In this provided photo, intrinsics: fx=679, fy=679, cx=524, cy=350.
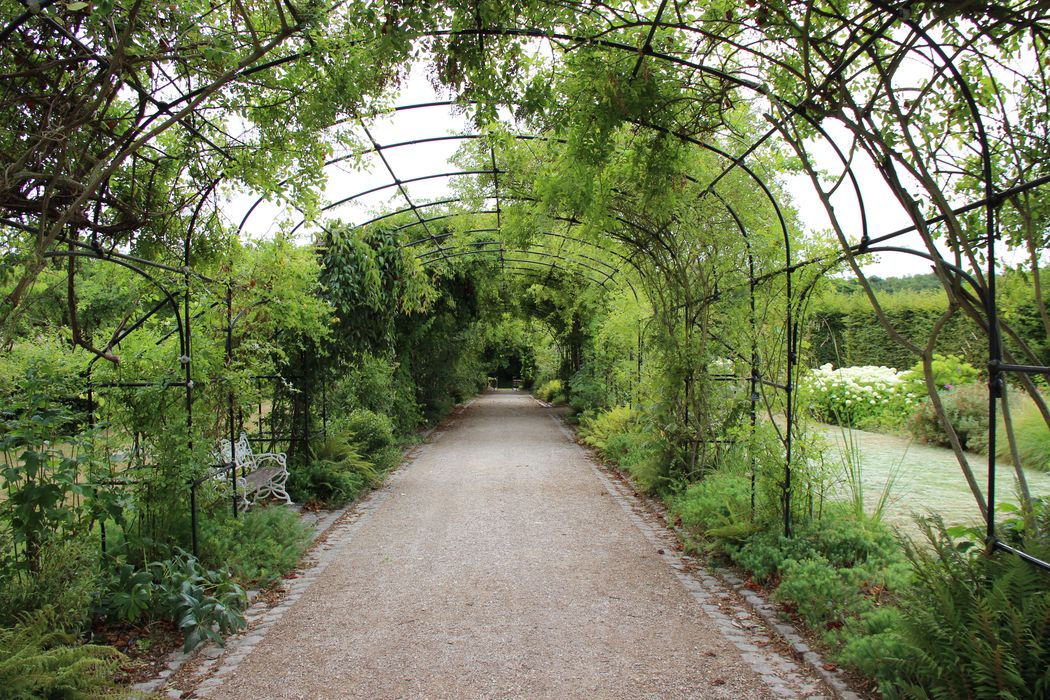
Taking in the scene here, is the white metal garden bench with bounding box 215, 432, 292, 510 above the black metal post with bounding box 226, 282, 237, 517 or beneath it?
beneath

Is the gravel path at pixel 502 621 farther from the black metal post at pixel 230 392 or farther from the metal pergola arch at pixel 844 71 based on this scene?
the metal pergola arch at pixel 844 71

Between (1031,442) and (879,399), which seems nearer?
(1031,442)

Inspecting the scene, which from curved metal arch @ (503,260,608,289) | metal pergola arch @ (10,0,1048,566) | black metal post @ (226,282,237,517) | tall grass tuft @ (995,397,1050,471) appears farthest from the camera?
curved metal arch @ (503,260,608,289)

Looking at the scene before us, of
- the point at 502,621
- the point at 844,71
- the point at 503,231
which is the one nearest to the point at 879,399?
the point at 503,231

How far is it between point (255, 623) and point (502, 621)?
155 cm

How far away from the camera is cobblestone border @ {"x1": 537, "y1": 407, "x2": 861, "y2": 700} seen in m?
3.39

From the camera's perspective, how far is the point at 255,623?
4.27 meters

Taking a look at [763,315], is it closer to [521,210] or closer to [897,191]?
[897,191]

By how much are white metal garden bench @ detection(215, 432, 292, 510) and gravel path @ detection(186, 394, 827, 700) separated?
886mm

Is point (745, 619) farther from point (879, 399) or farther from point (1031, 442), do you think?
point (879, 399)

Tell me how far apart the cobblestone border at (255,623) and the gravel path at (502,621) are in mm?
21

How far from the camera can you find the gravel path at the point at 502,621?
341cm

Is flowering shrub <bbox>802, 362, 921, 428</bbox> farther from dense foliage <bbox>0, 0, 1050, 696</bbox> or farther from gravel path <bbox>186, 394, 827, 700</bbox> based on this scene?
gravel path <bbox>186, 394, 827, 700</bbox>

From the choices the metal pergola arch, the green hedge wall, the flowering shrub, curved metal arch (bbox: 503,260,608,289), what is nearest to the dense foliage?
the metal pergola arch
